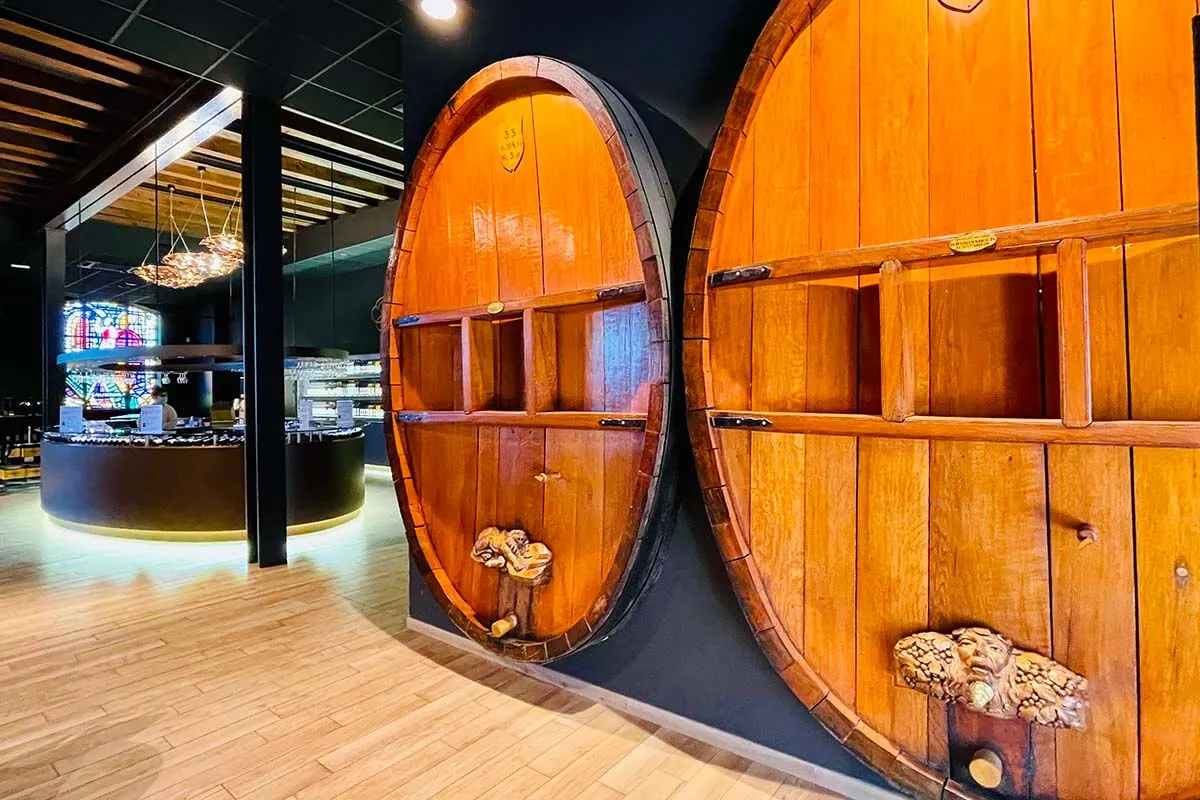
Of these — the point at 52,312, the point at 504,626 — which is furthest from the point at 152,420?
the point at 504,626

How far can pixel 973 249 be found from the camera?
121 cm

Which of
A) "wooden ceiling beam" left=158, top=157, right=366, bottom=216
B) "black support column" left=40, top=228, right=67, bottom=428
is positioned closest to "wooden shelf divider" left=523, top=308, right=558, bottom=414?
"wooden ceiling beam" left=158, top=157, right=366, bottom=216

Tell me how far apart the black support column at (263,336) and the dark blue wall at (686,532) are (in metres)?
2.66

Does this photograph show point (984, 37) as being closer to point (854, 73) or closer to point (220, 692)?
point (854, 73)

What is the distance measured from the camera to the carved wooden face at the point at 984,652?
1.20 m

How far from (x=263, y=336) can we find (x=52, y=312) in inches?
225

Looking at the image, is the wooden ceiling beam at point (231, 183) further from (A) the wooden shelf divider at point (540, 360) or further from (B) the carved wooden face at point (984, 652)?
(B) the carved wooden face at point (984, 652)

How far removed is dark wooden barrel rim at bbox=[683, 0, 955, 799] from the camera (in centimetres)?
137

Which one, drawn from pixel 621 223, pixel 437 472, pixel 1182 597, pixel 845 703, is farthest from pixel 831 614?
pixel 437 472

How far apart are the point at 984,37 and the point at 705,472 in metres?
1.08

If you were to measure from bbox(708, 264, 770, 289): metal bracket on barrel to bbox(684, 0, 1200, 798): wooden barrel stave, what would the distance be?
0.10 ft

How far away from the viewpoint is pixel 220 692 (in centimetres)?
232

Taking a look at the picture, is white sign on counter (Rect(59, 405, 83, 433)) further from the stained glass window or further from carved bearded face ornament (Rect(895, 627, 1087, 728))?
the stained glass window

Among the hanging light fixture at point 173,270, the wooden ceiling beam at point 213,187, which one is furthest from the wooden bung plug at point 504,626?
the hanging light fixture at point 173,270
